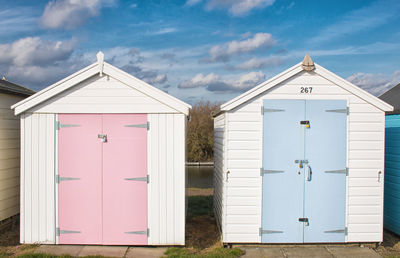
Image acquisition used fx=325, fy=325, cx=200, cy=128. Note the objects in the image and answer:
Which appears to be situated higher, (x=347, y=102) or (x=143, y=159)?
(x=347, y=102)

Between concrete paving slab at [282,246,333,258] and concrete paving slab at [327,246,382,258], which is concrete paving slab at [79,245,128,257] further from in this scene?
concrete paving slab at [327,246,382,258]

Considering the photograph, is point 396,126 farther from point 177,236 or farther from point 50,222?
point 50,222

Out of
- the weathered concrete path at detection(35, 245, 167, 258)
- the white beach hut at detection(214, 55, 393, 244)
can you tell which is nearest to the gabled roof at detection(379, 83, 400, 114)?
the white beach hut at detection(214, 55, 393, 244)

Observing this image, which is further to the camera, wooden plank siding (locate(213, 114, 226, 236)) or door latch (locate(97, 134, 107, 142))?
wooden plank siding (locate(213, 114, 226, 236))

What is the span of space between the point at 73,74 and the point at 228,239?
3.80m

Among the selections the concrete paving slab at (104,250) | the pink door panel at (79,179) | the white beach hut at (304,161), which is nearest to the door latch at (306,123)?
the white beach hut at (304,161)

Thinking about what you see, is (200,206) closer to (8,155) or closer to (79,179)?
(79,179)

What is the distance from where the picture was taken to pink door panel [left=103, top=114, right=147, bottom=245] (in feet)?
17.9

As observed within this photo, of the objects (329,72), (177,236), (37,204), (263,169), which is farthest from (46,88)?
(329,72)

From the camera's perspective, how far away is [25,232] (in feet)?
18.1

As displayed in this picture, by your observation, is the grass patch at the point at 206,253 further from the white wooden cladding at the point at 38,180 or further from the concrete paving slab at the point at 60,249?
the white wooden cladding at the point at 38,180

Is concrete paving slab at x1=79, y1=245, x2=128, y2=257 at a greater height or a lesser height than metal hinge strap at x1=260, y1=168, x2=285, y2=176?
lesser

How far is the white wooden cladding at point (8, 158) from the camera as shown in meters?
6.17

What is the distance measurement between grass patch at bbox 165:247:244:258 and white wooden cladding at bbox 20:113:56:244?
2.09 meters
